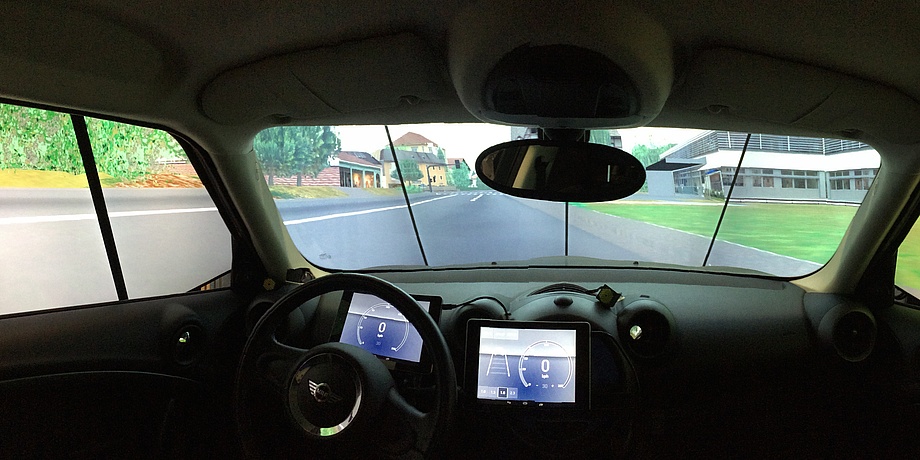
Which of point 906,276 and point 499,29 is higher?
point 499,29

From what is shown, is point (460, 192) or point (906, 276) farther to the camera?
point (460, 192)

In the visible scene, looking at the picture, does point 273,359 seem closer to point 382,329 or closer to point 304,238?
point 382,329

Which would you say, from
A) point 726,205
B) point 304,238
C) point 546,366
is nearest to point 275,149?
point 304,238

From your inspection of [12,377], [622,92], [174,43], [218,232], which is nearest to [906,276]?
[622,92]

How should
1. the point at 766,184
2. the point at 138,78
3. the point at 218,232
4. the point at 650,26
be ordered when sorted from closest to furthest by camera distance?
the point at 650,26 → the point at 138,78 → the point at 218,232 → the point at 766,184

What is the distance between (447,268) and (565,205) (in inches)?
44.4

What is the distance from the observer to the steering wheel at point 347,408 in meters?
1.87

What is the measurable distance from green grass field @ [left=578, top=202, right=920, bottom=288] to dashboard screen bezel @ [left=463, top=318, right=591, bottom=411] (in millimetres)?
1533

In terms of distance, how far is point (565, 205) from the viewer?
446cm

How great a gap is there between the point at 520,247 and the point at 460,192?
0.77 m

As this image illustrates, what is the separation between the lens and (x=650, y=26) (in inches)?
77.6

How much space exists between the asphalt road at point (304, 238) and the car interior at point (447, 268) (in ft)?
0.08

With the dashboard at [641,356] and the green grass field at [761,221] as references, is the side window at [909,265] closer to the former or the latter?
the dashboard at [641,356]

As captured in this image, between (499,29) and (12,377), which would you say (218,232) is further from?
(499,29)
